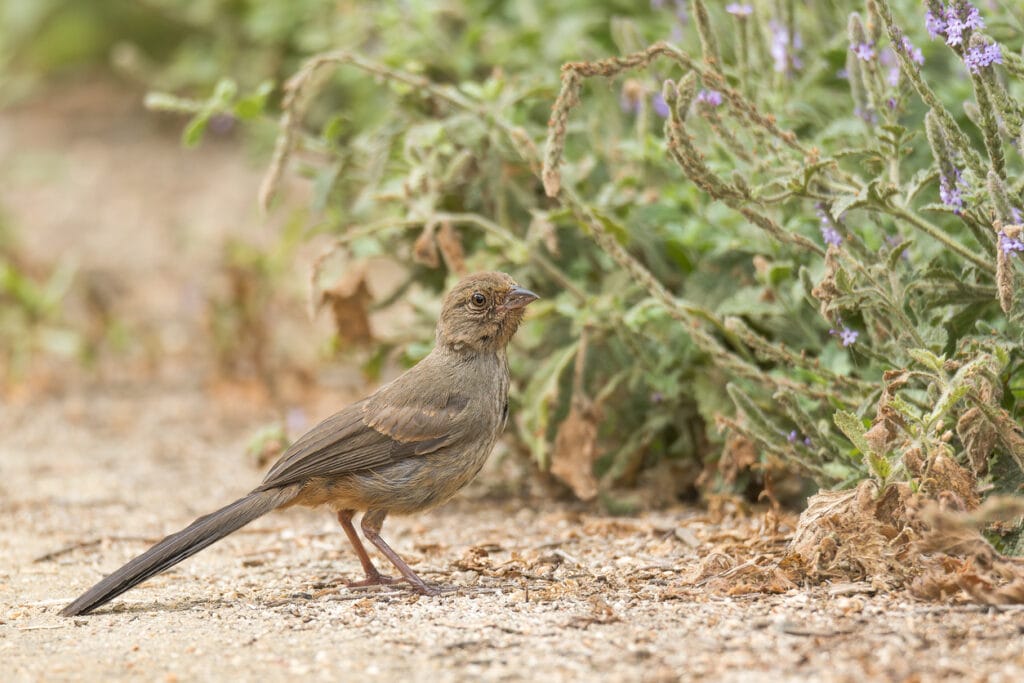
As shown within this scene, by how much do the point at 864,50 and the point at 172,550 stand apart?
299 centimetres

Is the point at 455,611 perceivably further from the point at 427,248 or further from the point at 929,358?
the point at 427,248

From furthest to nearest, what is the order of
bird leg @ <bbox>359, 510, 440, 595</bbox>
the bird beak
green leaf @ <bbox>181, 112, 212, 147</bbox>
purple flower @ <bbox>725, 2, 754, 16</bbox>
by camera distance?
green leaf @ <bbox>181, 112, 212, 147</bbox> → the bird beak → purple flower @ <bbox>725, 2, 754, 16</bbox> → bird leg @ <bbox>359, 510, 440, 595</bbox>

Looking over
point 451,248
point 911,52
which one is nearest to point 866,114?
point 911,52

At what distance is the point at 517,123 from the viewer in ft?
19.4

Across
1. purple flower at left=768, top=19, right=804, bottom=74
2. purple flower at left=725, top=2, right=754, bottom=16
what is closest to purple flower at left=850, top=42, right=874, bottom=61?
purple flower at left=725, top=2, right=754, bottom=16

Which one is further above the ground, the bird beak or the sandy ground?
the bird beak

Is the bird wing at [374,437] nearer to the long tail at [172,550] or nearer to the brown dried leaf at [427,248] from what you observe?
the long tail at [172,550]

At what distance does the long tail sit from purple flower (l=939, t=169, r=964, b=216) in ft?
8.74

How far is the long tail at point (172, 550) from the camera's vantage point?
4426mm

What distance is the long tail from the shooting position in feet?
14.5

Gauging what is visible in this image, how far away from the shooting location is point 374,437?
4980mm

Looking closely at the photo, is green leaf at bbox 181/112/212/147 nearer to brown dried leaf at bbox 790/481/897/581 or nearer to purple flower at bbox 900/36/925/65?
purple flower at bbox 900/36/925/65

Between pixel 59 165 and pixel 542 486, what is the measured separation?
8995mm

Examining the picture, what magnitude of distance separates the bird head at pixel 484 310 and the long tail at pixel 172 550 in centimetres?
107
